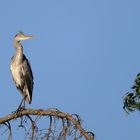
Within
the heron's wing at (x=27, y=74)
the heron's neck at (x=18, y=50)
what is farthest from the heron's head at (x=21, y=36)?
the heron's wing at (x=27, y=74)

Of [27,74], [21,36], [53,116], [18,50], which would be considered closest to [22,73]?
[27,74]

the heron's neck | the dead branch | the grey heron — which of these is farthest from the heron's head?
the dead branch

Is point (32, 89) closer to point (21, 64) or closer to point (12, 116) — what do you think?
point (21, 64)

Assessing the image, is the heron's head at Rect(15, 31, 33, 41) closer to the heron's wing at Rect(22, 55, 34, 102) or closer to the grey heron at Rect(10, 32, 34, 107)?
the grey heron at Rect(10, 32, 34, 107)

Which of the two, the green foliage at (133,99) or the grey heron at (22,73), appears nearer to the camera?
the green foliage at (133,99)

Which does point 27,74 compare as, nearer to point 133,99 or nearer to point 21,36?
point 21,36

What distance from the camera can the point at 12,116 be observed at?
719 centimetres

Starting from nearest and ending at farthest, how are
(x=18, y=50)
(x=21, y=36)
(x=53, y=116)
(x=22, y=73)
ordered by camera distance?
(x=53, y=116) → (x=22, y=73) → (x=18, y=50) → (x=21, y=36)

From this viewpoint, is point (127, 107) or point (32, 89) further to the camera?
point (32, 89)

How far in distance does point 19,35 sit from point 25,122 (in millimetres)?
6485

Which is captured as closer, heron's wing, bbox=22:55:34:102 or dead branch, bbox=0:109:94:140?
dead branch, bbox=0:109:94:140

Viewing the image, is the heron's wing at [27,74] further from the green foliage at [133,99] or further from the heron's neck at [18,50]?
the green foliage at [133,99]

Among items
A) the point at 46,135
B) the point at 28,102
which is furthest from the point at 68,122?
the point at 28,102

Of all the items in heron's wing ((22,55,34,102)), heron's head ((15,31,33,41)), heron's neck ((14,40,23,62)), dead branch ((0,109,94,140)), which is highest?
heron's head ((15,31,33,41))
